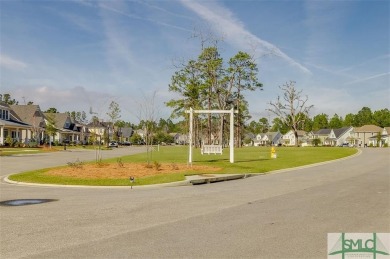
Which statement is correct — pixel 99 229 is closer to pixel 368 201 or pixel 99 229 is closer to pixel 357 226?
pixel 357 226

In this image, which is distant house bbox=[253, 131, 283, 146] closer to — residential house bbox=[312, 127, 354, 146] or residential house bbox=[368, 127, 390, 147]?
residential house bbox=[312, 127, 354, 146]

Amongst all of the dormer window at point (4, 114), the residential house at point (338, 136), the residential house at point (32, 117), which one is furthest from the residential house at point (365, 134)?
the dormer window at point (4, 114)

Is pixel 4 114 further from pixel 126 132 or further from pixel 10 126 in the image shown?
pixel 126 132

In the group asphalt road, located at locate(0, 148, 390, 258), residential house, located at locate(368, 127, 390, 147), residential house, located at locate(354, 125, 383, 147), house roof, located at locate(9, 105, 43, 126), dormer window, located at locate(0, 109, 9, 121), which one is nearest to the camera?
asphalt road, located at locate(0, 148, 390, 258)

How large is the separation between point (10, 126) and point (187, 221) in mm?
57039

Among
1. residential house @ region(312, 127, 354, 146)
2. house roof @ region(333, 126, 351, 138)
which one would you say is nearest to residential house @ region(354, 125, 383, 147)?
residential house @ region(312, 127, 354, 146)

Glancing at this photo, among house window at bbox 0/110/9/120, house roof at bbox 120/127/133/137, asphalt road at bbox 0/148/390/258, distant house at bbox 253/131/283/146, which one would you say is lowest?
asphalt road at bbox 0/148/390/258

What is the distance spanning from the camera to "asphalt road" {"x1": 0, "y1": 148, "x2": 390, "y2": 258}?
6.27 metres

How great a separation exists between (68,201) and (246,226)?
576 centimetres

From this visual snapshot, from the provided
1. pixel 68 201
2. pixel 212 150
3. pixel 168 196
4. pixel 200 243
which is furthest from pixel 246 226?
pixel 212 150

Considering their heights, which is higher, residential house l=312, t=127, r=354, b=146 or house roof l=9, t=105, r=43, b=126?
house roof l=9, t=105, r=43, b=126

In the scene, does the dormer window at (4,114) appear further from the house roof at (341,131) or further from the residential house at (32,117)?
the house roof at (341,131)

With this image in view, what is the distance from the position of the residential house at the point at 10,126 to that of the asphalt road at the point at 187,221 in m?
49.5

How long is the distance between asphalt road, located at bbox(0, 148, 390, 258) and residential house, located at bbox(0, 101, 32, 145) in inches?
1949
